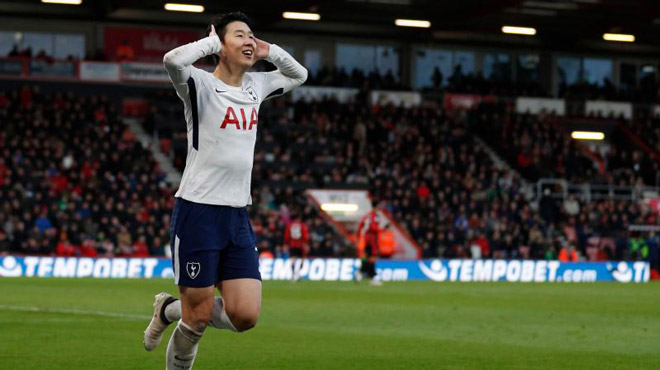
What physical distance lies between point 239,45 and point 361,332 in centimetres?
675

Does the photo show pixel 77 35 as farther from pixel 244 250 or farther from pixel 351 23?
pixel 244 250

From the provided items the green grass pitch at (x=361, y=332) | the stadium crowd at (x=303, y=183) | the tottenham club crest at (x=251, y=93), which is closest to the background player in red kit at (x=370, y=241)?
the green grass pitch at (x=361, y=332)

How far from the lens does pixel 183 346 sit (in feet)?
24.8

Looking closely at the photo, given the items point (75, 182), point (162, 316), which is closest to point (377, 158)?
point (75, 182)

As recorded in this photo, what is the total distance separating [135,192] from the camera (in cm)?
3706

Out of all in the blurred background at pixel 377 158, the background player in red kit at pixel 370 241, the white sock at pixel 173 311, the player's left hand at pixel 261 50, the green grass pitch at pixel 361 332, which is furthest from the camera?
the background player in red kit at pixel 370 241

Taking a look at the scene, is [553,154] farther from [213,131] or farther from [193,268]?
[193,268]

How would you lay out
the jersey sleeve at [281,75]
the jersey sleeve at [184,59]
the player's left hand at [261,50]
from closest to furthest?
the jersey sleeve at [184,59]
the player's left hand at [261,50]
the jersey sleeve at [281,75]

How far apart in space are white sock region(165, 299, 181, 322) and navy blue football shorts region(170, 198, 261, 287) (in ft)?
1.75

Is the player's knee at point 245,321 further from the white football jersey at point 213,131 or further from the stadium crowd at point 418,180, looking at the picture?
the stadium crowd at point 418,180

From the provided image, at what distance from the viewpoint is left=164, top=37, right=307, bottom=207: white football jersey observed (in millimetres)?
7551

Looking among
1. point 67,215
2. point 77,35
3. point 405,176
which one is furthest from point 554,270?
point 77,35

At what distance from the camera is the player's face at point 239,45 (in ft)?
25.6

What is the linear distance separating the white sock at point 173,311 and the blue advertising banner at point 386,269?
74.9ft
